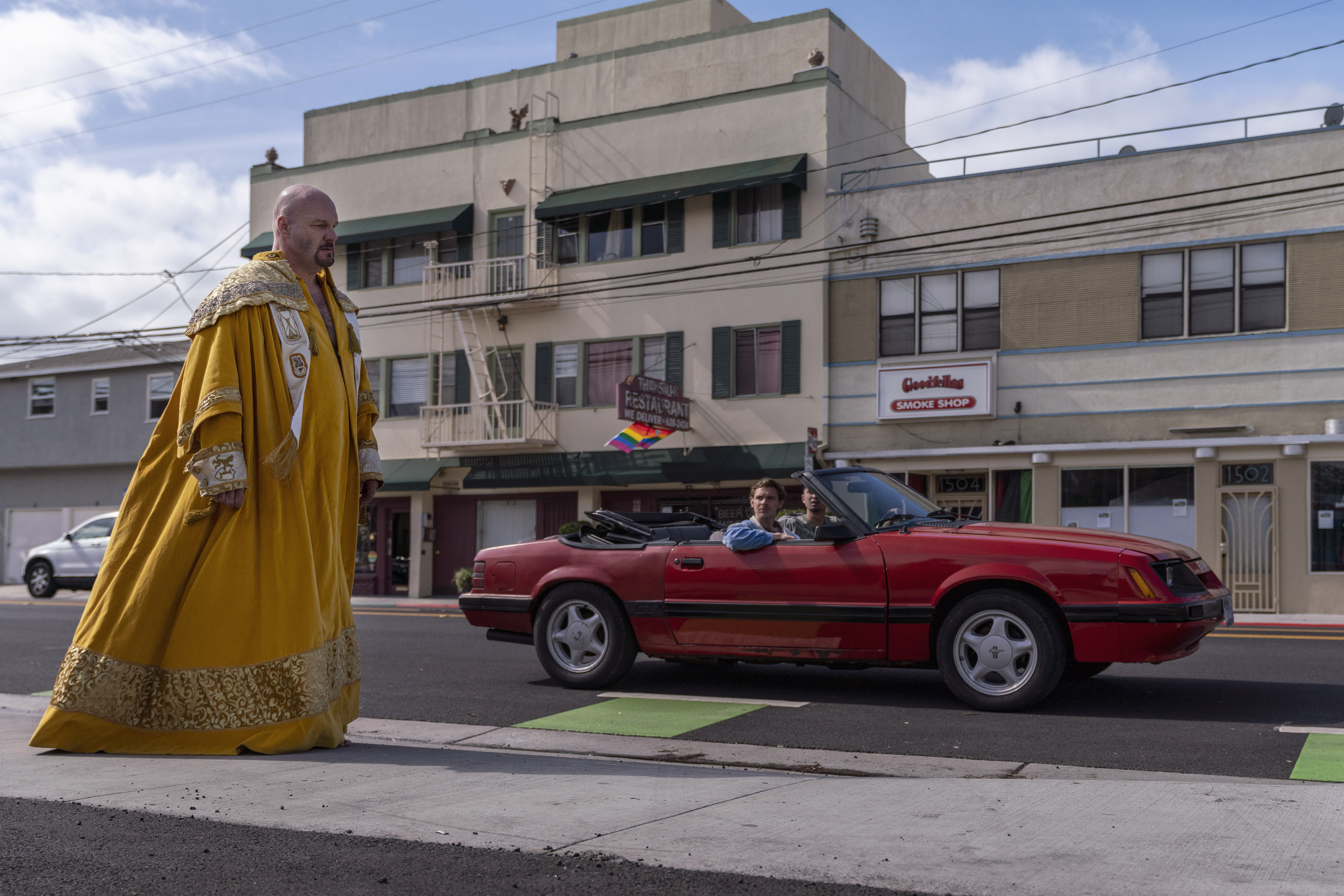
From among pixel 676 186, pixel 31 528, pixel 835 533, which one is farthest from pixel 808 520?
pixel 31 528

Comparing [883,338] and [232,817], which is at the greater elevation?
[883,338]

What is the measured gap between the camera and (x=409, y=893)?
10.9ft

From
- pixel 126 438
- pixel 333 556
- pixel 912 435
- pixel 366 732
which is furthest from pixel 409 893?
pixel 126 438

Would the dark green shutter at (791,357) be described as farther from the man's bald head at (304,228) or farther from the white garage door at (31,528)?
the white garage door at (31,528)

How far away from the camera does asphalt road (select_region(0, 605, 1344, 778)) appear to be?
635 cm

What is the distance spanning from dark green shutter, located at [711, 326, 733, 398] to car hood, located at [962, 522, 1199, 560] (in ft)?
57.4

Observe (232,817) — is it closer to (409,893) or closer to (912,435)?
(409,893)

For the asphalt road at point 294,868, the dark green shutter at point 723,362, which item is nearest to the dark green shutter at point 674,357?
the dark green shutter at point 723,362

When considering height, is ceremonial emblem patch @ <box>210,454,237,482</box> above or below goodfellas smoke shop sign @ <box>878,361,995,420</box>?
below

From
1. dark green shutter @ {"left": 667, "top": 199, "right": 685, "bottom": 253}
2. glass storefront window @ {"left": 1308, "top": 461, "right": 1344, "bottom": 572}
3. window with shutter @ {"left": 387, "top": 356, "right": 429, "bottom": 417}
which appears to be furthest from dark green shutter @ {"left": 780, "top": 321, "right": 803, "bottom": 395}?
glass storefront window @ {"left": 1308, "top": 461, "right": 1344, "bottom": 572}

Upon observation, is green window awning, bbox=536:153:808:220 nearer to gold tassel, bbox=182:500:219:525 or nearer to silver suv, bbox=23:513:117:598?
silver suv, bbox=23:513:117:598

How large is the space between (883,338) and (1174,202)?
554 centimetres

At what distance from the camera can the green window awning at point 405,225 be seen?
92.8ft

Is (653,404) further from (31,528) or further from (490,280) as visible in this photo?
(31,528)
